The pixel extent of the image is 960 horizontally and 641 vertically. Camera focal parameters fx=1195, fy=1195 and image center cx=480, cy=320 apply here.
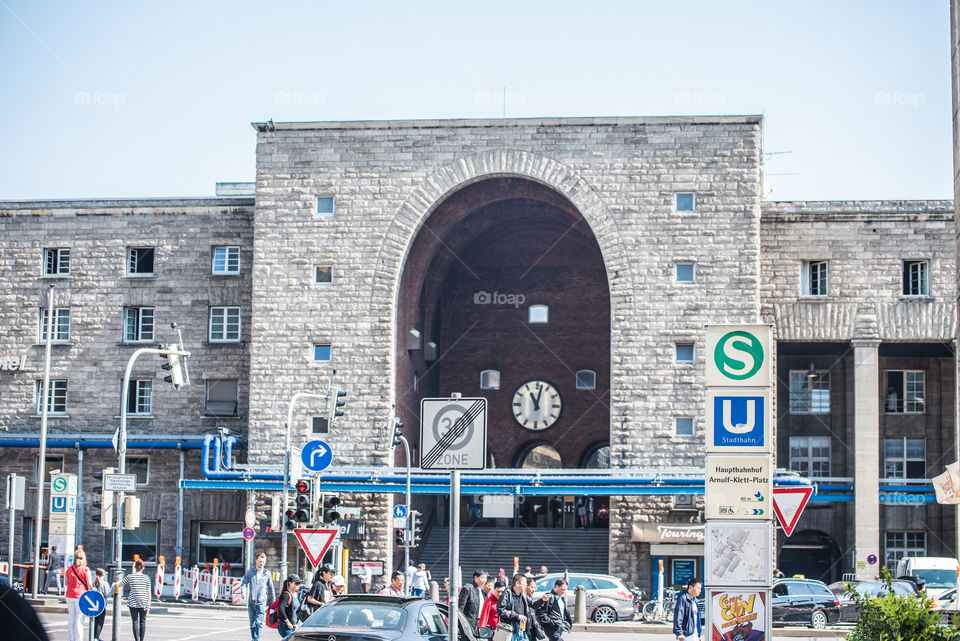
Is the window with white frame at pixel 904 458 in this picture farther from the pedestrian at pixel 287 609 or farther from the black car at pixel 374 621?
the black car at pixel 374 621

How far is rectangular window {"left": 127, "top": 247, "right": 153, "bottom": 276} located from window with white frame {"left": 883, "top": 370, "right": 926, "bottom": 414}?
2917cm

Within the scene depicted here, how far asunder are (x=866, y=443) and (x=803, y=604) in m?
11.7

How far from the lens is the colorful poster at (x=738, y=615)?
12.6 metres

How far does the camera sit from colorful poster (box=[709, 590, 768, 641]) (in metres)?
12.6

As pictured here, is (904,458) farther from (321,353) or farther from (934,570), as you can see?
(321,353)

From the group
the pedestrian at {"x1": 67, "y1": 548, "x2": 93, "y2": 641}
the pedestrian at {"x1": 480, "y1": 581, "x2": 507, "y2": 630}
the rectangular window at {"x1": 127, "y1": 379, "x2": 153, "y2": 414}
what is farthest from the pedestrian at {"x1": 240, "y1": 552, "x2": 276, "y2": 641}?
the rectangular window at {"x1": 127, "y1": 379, "x2": 153, "y2": 414}

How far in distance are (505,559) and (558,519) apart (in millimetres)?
5471

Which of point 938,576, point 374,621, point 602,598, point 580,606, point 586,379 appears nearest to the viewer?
point 374,621

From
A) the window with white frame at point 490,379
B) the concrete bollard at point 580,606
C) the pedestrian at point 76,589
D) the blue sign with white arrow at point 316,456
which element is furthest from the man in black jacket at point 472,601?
the window with white frame at point 490,379

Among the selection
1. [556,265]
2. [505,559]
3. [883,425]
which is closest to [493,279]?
[556,265]

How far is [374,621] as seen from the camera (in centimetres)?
1413

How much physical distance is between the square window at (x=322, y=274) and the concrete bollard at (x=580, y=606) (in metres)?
16.2

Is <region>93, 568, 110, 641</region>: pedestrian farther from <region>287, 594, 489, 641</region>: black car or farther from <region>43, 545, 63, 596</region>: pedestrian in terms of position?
<region>43, 545, 63, 596</region>: pedestrian

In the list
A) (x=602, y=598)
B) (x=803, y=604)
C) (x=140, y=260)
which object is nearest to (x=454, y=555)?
(x=602, y=598)
